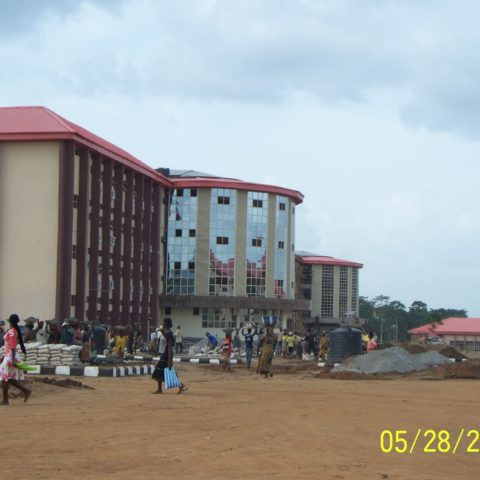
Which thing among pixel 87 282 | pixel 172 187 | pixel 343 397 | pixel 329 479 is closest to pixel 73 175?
pixel 87 282

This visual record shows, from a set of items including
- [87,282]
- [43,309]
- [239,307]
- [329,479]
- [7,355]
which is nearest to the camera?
[329,479]

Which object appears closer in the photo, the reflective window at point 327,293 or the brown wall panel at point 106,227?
the brown wall panel at point 106,227

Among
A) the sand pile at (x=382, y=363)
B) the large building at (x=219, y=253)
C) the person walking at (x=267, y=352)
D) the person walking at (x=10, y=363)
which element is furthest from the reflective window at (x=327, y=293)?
the person walking at (x=10, y=363)

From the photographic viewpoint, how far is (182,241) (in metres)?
74.6

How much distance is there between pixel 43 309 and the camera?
50.5m

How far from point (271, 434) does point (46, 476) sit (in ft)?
13.1

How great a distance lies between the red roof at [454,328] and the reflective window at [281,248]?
2901 cm

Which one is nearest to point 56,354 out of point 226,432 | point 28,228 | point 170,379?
point 170,379

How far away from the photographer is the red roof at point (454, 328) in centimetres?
10119

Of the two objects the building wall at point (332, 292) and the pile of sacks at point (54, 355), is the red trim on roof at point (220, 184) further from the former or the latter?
the pile of sacks at point (54, 355)

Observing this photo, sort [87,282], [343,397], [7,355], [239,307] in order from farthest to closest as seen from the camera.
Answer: [239,307] → [87,282] → [343,397] → [7,355]

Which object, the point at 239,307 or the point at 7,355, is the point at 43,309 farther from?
the point at 7,355
